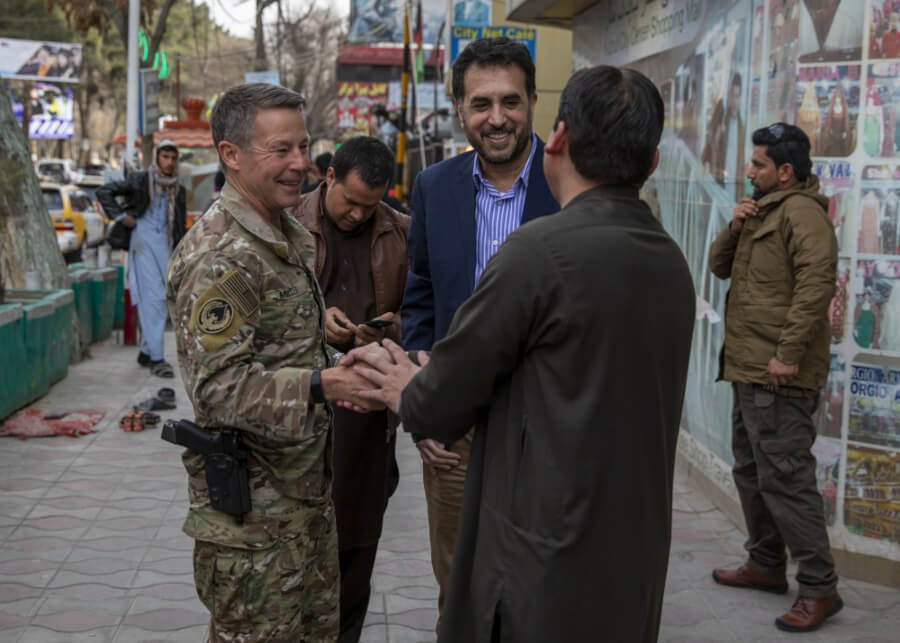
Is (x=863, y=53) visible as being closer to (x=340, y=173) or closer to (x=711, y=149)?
(x=711, y=149)

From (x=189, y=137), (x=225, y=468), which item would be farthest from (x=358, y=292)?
(x=189, y=137)

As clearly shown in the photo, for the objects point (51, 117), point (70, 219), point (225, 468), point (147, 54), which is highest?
point (51, 117)

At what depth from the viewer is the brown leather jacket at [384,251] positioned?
3939mm

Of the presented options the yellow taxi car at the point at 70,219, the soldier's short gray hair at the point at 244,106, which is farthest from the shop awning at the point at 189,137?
the soldier's short gray hair at the point at 244,106

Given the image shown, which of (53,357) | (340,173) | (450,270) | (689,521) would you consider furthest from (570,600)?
(53,357)

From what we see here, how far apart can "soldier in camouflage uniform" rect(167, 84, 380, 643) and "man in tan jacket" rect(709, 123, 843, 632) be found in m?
2.45

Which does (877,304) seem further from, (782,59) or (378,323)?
(378,323)

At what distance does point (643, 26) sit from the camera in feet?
25.6

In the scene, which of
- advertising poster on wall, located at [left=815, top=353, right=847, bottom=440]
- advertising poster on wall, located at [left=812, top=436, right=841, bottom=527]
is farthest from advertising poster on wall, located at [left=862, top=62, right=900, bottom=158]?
advertising poster on wall, located at [left=812, top=436, right=841, bottom=527]

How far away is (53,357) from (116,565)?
4.54 meters

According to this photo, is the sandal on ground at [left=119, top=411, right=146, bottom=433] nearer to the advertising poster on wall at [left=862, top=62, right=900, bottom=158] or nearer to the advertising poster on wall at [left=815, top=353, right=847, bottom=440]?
the advertising poster on wall at [left=815, top=353, right=847, bottom=440]

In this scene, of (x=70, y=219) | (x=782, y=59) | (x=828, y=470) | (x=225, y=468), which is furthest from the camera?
(x=70, y=219)

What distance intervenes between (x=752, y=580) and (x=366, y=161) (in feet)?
8.90

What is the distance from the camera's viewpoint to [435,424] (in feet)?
7.12
